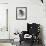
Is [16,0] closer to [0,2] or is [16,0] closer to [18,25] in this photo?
[0,2]

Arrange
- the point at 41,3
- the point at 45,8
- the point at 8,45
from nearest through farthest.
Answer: the point at 8,45
the point at 45,8
the point at 41,3

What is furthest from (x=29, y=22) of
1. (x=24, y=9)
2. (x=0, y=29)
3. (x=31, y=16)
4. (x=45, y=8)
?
→ (x=0, y=29)

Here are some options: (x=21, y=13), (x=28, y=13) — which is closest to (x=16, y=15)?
(x=21, y=13)

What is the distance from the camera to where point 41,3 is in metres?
2.88

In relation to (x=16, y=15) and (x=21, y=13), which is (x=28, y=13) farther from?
(x=16, y=15)

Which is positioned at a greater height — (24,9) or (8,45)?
(24,9)

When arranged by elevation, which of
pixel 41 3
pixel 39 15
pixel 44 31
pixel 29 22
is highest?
pixel 41 3

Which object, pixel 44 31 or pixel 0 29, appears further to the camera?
pixel 0 29

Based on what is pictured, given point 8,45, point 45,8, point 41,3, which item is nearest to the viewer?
point 8,45

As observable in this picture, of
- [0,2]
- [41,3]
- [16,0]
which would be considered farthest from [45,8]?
[0,2]

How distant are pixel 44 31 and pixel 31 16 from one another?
546 millimetres

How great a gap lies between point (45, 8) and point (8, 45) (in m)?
1.29

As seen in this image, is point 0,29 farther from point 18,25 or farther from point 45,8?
point 45,8

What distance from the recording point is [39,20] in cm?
291
